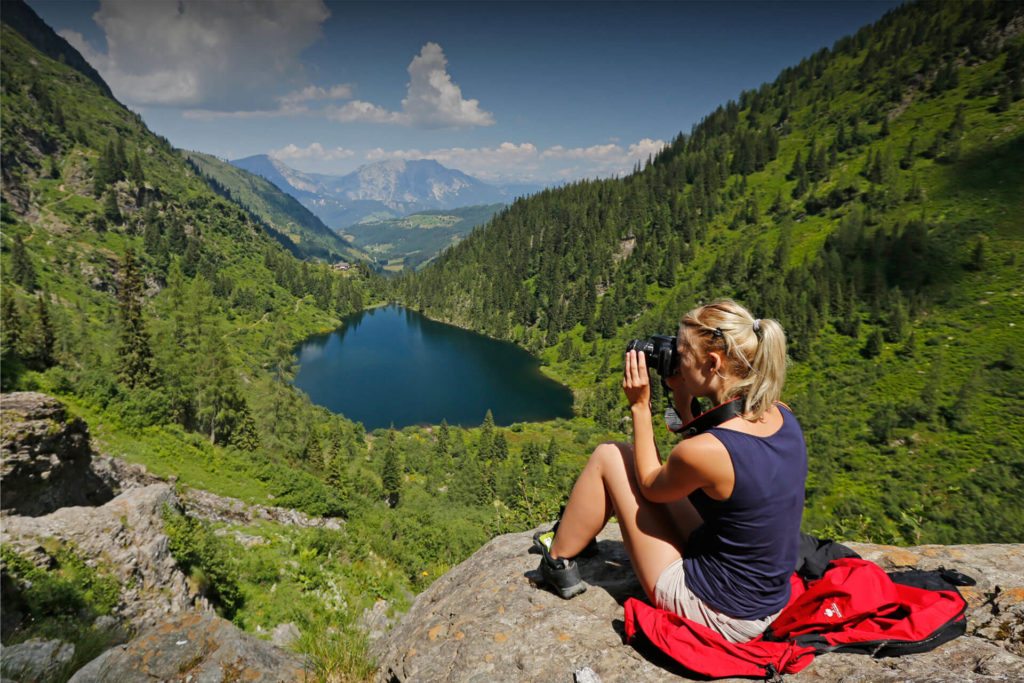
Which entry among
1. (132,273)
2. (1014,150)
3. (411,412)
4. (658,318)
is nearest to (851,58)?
(1014,150)

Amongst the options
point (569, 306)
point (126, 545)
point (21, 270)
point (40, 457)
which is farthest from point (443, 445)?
point (569, 306)

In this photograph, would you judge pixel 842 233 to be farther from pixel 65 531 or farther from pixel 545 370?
pixel 65 531

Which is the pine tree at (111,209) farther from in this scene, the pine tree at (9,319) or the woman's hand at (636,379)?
the woman's hand at (636,379)

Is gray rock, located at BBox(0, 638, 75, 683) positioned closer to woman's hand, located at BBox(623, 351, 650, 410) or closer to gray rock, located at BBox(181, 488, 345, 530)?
woman's hand, located at BBox(623, 351, 650, 410)

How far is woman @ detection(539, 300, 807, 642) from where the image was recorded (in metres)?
3.01

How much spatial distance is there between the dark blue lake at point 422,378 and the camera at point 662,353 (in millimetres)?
92205

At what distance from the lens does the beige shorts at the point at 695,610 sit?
330 cm

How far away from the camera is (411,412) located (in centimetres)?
9825

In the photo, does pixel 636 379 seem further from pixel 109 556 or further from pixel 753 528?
pixel 109 556

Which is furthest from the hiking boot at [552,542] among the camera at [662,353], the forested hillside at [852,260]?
the forested hillside at [852,260]

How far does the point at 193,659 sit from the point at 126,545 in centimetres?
536

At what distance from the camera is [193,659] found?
14.5 feet

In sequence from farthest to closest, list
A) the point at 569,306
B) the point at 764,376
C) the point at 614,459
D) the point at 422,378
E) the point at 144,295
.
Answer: the point at 569,306 < the point at 422,378 < the point at 144,295 < the point at 614,459 < the point at 764,376

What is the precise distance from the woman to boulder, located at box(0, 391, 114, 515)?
12754 millimetres
